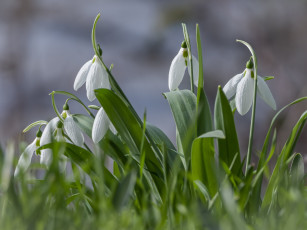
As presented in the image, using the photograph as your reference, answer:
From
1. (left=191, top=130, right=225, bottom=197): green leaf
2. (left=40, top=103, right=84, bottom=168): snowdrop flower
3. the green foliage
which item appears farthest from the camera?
(left=40, top=103, right=84, bottom=168): snowdrop flower

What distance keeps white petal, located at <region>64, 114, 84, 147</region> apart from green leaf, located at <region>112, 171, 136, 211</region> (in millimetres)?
493

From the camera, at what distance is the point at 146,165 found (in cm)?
111

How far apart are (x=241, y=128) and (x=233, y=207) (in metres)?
5.04

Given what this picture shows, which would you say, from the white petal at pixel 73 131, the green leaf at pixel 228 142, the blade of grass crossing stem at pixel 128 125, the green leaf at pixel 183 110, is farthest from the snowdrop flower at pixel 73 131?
the green leaf at pixel 228 142

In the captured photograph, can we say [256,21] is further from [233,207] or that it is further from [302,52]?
[233,207]

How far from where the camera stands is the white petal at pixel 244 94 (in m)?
1.11

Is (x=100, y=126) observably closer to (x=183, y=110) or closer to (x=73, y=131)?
(x=73, y=131)

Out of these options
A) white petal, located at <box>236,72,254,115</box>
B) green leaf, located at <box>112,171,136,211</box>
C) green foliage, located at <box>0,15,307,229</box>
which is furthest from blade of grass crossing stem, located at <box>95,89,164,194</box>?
green leaf, located at <box>112,171,136,211</box>

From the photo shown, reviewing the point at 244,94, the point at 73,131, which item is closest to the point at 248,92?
the point at 244,94

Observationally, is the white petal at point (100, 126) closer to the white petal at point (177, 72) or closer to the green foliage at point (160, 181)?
the green foliage at point (160, 181)

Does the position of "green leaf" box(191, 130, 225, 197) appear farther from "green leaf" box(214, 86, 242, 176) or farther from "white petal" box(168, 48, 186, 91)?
"white petal" box(168, 48, 186, 91)

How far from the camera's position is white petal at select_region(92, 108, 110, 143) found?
1101 millimetres

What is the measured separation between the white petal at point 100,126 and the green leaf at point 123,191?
0.42m

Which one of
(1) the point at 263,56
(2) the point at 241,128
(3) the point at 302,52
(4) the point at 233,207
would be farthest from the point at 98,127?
(3) the point at 302,52
